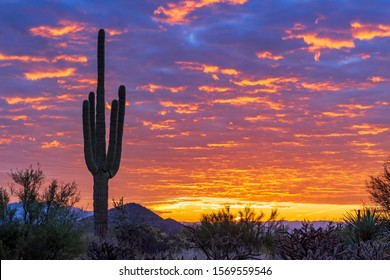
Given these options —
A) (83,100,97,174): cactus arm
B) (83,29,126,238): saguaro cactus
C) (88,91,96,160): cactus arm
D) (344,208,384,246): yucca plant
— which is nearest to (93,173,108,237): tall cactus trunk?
(83,29,126,238): saguaro cactus

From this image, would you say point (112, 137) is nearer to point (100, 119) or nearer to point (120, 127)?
point (120, 127)

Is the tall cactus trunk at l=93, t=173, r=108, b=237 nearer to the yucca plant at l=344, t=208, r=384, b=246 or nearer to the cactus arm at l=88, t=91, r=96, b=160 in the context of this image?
the cactus arm at l=88, t=91, r=96, b=160

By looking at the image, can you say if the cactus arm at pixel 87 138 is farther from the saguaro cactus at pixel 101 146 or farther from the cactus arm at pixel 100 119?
the cactus arm at pixel 100 119

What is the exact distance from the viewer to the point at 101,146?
23047mm

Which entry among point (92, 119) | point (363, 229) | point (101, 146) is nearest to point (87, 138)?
point (101, 146)

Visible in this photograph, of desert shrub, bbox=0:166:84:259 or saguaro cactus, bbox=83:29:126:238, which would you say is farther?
saguaro cactus, bbox=83:29:126:238

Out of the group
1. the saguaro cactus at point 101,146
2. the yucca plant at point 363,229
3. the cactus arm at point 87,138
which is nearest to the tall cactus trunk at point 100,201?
the saguaro cactus at point 101,146

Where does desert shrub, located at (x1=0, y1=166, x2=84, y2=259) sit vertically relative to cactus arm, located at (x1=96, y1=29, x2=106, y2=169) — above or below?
below

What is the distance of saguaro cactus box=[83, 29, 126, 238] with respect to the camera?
2253 cm

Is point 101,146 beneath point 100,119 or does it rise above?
beneath

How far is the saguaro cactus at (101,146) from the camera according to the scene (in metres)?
22.5

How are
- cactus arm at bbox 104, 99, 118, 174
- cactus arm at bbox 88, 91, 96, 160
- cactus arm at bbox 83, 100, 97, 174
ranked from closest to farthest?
1. cactus arm at bbox 104, 99, 118, 174
2. cactus arm at bbox 83, 100, 97, 174
3. cactus arm at bbox 88, 91, 96, 160
